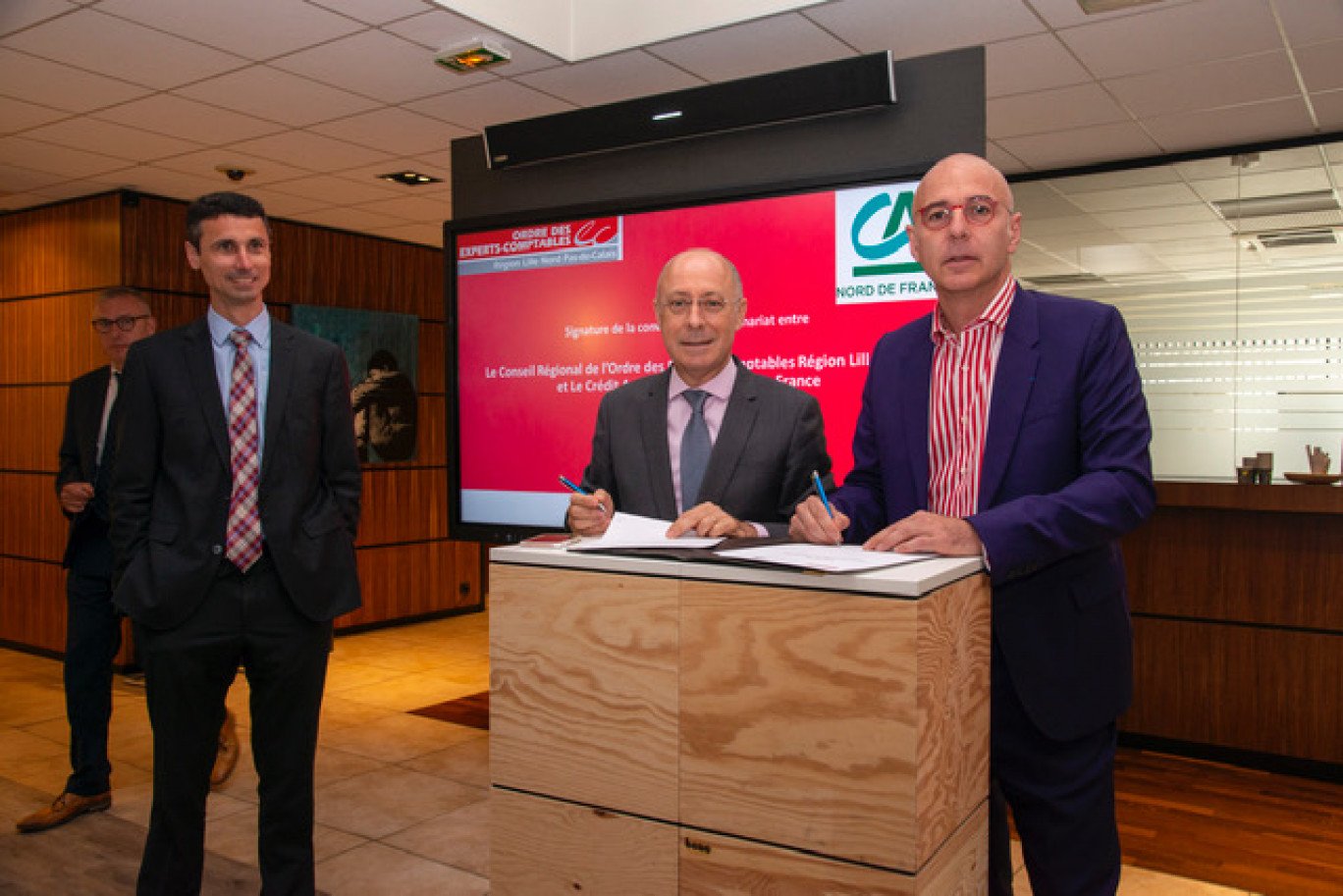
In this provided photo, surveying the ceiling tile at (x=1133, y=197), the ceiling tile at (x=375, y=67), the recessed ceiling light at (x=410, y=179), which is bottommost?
the ceiling tile at (x=1133, y=197)

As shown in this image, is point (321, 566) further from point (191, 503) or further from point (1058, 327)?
point (1058, 327)

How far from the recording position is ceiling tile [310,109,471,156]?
488 centimetres

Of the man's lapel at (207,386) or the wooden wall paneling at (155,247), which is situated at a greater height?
the wooden wall paneling at (155,247)

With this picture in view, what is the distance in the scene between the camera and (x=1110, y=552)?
1.56 m

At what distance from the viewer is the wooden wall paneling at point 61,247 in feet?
20.2

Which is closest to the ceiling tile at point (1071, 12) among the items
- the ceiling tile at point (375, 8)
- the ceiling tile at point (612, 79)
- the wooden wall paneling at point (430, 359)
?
the ceiling tile at point (612, 79)

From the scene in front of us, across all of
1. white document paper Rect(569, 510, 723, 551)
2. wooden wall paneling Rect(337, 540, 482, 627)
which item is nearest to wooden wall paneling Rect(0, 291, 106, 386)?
wooden wall paneling Rect(337, 540, 482, 627)

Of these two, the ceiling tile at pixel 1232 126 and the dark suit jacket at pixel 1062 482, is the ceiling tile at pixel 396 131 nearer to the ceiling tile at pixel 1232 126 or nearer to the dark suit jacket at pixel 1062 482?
the ceiling tile at pixel 1232 126

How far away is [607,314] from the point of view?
368 centimetres

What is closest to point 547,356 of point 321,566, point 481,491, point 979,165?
point 481,491

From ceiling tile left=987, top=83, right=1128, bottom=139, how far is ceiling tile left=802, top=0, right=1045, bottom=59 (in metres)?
0.81

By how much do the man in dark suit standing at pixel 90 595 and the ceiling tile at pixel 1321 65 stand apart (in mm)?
4731

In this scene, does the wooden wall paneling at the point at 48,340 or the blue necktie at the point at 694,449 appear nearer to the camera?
the blue necktie at the point at 694,449

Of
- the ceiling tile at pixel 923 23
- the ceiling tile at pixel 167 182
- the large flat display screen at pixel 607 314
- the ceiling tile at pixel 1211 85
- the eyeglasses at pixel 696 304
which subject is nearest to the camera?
the eyeglasses at pixel 696 304
